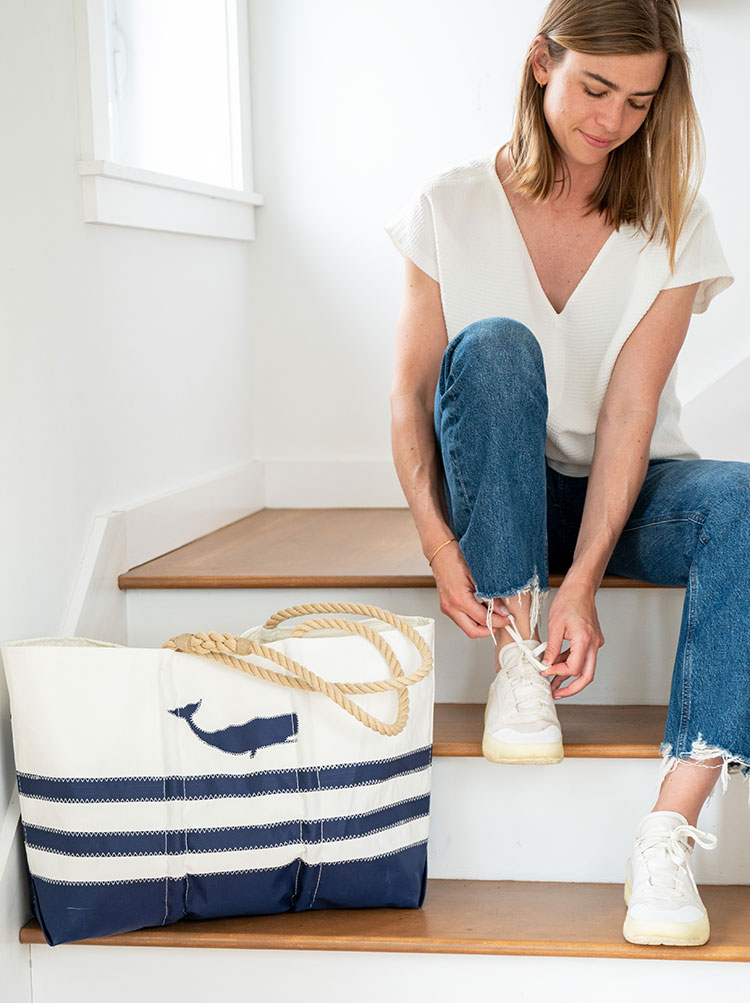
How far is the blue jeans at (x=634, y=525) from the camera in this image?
110 centimetres

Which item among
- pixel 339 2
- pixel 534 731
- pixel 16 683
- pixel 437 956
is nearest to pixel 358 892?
pixel 437 956

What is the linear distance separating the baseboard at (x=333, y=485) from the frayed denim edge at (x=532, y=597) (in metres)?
1.02

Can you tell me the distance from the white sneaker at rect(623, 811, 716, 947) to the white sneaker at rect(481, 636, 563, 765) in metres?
0.13

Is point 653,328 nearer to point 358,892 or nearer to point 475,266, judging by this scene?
point 475,266

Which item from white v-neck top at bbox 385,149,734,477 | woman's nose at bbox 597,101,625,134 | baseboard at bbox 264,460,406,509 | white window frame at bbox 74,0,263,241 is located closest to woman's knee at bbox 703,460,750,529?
white v-neck top at bbox 385,149,734,477

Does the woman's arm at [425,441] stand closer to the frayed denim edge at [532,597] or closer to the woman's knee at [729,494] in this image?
the frayed denim edge at [532,597]

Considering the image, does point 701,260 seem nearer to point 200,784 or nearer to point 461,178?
point 461,178

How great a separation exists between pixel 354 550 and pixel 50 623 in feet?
1.77

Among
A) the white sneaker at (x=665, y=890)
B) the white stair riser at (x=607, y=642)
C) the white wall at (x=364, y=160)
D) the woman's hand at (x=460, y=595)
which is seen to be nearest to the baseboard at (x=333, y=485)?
the white wall at (x=364, y=160)

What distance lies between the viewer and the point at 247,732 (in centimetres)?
111

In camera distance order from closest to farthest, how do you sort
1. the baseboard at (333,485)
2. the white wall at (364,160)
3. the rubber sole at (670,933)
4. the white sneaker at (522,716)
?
the rubber sole at (670,933) < the white sneaker at (522,716) < the white wall at (364,160) < the baseboard at (333,485)

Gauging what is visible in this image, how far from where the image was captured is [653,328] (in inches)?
53.6

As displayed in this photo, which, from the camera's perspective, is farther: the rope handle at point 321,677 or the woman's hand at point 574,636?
the woman's hand at point 574,636

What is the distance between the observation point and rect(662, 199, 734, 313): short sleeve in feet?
4.47
